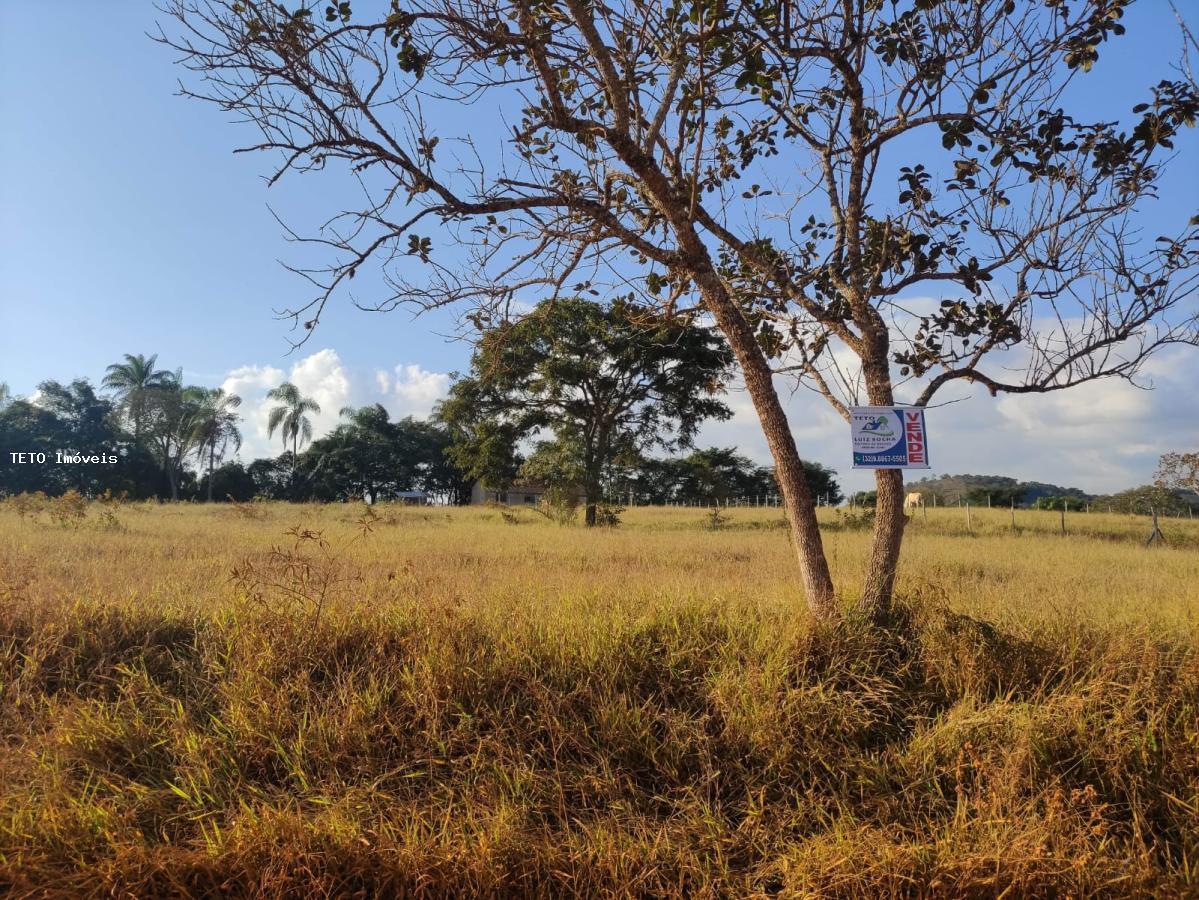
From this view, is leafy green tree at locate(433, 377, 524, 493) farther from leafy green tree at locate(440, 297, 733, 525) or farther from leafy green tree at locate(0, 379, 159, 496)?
leafy green tree at locate(0, 379, 159, 496)

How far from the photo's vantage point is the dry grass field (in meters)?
3.08

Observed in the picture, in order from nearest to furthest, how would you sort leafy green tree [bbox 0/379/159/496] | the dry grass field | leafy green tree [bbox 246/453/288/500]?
1. the dry grass field
2. leafy green tree [bbox 0/379/159/496]
3. leafy green tree [bbox 246/453/288/500]

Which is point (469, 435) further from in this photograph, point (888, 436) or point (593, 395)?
point (888, 436)

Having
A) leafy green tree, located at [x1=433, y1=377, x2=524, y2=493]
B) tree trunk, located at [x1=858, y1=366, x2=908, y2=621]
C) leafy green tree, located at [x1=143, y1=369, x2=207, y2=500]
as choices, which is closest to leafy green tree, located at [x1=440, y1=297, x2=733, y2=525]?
leafy green tree, located at [x1=433, y1=377, x2=524, y2=493]

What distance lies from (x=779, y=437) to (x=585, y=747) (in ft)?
8.64

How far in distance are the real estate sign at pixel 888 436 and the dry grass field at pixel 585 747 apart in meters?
1.18

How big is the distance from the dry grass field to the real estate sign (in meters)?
1.18

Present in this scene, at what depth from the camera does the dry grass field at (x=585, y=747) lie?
121 inches

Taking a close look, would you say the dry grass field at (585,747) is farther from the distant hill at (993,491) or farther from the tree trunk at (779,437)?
the distant hill at (993,491)

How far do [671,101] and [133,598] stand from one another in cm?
562

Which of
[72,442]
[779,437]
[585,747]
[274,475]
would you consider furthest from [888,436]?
[274,475]

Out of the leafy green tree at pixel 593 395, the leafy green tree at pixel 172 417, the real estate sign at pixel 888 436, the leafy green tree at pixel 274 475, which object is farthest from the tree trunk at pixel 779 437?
the leafy green tree at pixel 274 475

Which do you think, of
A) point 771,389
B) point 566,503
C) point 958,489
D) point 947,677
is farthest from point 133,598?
point 958,489

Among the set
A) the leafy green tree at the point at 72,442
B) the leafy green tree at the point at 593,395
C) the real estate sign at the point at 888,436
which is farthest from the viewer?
the leafy green tree at the point at 72,442
